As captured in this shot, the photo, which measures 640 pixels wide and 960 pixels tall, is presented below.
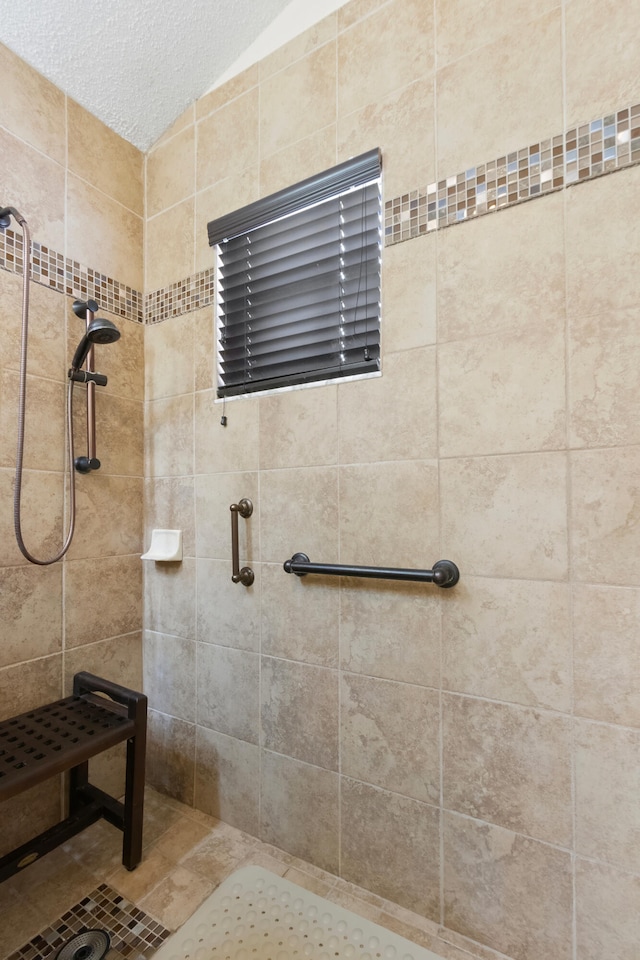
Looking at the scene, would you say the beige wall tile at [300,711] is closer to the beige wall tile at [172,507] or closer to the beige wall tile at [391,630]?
the beige wall tile at [391,630]

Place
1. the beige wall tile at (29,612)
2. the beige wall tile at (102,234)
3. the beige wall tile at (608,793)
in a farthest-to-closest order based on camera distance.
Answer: the beige wall tile at (102,234) → the beige wall tile at (29,612) → the beige wall tile at (608,793)

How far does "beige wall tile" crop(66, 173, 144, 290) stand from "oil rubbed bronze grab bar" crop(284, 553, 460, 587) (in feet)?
4.31

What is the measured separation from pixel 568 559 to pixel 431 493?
1.13 ft

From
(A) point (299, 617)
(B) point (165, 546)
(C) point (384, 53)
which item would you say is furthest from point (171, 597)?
(C) point (384, 53)

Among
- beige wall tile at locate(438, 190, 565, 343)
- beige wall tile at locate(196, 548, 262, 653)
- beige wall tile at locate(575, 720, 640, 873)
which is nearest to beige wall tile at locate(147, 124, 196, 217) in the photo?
beige wall tile at locate(438, 190, 565, 343)

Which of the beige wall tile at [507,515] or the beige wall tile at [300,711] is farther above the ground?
the beige wall tile at [507,515]

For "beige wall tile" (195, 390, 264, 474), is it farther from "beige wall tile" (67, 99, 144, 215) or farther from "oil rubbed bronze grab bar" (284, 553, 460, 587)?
"beige wall tile" (67, 99, 144, 215)

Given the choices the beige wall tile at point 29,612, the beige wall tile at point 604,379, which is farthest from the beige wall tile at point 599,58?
the beige wall tile at point 29,612

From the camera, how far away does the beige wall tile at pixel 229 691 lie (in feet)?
4.81

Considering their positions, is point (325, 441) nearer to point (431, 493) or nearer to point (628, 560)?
point (431, 493)

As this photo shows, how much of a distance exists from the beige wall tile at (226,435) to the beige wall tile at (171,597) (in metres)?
0.38

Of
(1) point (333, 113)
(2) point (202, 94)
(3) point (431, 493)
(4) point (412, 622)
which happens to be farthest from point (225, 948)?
(2) point (202, 94)

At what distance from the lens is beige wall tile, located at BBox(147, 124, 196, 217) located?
1680mm

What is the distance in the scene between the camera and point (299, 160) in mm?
1415
